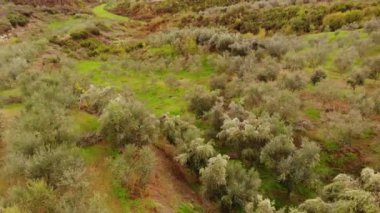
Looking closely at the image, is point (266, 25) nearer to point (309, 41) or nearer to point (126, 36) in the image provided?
point (309, 41)

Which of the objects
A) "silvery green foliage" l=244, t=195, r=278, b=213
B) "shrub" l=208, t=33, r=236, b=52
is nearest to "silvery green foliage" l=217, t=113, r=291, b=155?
"silvery green foliage" l=244, t=195, r=278, b=213

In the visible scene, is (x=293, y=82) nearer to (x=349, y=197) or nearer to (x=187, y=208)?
(x=349, y=197)

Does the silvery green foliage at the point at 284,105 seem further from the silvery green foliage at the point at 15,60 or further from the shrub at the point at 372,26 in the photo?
the silvery green foliage at the point at 15,60

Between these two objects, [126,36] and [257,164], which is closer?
[257,164]

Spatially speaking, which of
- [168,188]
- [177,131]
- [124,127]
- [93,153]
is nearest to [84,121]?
[93,153]

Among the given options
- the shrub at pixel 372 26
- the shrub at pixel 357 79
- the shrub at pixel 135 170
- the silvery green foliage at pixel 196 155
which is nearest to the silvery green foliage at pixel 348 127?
the shrub at pixel 357 79

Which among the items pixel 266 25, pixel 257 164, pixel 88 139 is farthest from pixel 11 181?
pixel 266 25

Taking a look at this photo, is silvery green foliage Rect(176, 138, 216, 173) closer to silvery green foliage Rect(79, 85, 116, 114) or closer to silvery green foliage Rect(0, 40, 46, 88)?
silvery green foliage Rect(79, 85, 116, 114)
